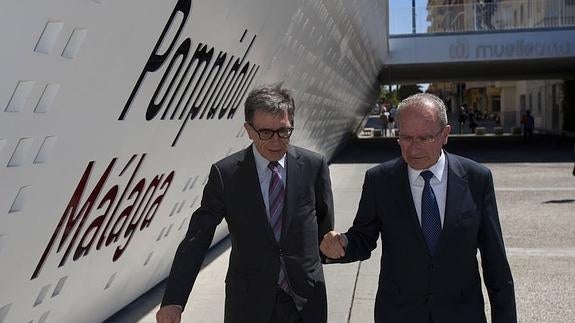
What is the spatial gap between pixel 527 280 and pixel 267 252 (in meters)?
4.28

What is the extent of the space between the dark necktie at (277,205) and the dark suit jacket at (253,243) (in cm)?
2

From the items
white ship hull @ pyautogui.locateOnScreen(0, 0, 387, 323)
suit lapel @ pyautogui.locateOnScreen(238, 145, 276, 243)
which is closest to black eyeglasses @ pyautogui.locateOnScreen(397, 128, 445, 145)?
suit lapel @ pyautogui.locateOnScreen(238, 145, 276, 243)

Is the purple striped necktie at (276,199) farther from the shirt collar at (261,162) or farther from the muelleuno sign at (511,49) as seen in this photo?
the muelleuno sign at (511,49)

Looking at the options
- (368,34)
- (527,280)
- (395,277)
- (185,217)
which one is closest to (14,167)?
(395,277)

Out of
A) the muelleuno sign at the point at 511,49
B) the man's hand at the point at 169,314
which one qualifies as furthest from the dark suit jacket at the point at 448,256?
the muelleuno sign at the point at 511,49

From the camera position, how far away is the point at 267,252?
268cm

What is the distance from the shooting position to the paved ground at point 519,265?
534 cm

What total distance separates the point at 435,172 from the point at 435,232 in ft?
0.72

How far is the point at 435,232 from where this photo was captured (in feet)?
Result: 8.27

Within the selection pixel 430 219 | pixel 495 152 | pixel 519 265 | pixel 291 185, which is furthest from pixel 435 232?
pixel 495 152

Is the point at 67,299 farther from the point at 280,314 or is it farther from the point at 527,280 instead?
the point at 527,280

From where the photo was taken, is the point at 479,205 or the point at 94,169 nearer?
the point at 479,205

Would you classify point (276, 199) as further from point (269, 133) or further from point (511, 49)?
point (511, 49)

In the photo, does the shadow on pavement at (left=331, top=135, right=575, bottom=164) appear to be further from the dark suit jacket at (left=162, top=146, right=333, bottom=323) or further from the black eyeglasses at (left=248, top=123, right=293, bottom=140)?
the black eyeglasses at (left=248, top=123, right=293, bottom=140)
